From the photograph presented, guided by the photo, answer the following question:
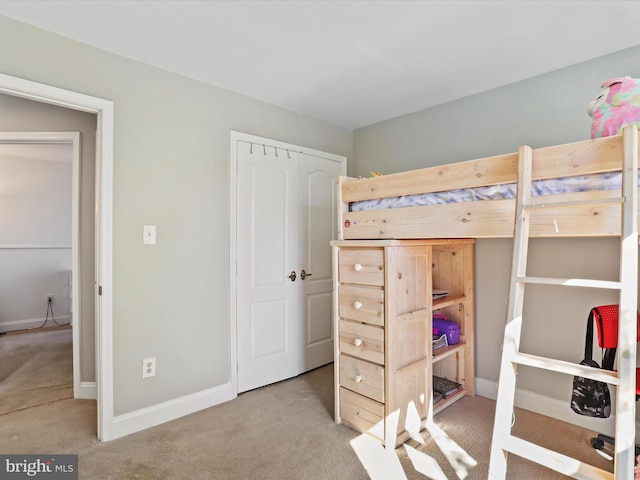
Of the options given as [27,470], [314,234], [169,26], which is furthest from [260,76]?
[27,470]

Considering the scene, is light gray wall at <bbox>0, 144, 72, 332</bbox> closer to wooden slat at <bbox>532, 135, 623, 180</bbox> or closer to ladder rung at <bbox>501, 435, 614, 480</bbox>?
wooden slat at <bbox>532, 135, 623, 180</bbox>

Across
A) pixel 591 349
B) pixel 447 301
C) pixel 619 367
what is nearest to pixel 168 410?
pixel 447 301

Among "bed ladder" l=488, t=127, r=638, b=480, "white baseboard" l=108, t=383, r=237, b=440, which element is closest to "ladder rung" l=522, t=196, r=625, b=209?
"bed ladder" l=488, t=127, r=638, b=480

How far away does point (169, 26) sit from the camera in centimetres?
189

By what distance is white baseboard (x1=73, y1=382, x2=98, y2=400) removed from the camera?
269 centimetres

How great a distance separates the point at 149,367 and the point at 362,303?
148cm

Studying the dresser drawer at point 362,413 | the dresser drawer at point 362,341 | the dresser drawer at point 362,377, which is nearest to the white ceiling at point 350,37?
the dresser drawer at point 362,341

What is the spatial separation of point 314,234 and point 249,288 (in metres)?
0.84

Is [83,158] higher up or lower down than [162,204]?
higher up

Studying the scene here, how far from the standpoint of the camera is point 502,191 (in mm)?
1574

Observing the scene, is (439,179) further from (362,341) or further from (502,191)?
(362,341)

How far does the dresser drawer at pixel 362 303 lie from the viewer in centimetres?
208

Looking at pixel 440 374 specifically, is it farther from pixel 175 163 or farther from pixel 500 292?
pixel 175 163

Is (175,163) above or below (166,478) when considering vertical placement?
above
